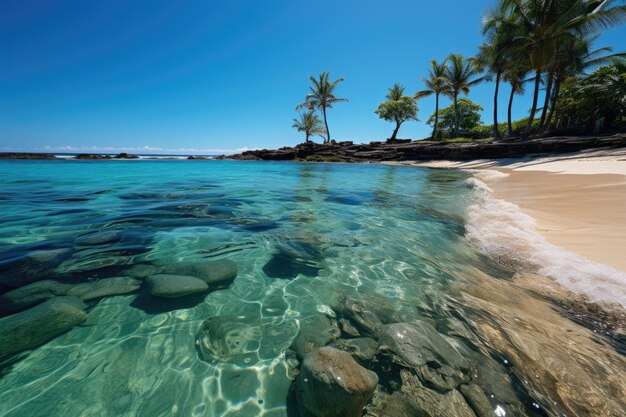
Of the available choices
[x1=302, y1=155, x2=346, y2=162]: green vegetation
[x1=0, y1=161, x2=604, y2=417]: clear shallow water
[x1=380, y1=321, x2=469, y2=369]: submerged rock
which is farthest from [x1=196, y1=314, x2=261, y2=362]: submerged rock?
[x1=302, y1=155, x2=346, y2=162]: green vegetation

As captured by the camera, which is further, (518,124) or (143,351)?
(518,124)

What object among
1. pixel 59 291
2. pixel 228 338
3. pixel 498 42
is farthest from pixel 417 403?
pixel 498 42

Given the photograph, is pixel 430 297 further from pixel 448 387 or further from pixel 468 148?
pixel 468 148

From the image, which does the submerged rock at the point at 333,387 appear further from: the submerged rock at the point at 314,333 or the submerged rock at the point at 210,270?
the submerged rock at the point at 210,270

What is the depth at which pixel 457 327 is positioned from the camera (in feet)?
7.28

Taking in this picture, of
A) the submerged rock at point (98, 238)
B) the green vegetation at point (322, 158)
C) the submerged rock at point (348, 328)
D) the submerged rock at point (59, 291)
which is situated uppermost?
the green vegetation at point (322, 158)

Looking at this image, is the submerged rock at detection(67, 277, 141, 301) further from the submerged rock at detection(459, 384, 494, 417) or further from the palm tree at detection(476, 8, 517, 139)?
the palm tree at detection(476, 8, 517, 139)

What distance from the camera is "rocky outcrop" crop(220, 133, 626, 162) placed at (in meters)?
18.6

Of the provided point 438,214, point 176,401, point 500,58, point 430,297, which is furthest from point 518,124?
point 176,401

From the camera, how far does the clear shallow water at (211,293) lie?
163 centimetres

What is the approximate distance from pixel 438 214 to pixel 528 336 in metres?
4.35

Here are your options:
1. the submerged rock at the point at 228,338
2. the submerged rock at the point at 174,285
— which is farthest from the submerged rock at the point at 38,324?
the submerged rock at the point at 228,338

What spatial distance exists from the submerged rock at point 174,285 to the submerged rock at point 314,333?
3.97ft

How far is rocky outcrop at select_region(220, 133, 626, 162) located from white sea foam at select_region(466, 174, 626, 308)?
19894 mm
